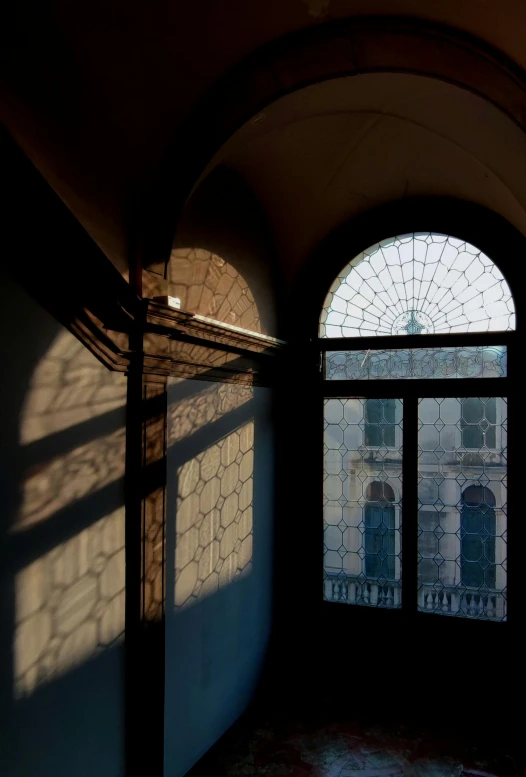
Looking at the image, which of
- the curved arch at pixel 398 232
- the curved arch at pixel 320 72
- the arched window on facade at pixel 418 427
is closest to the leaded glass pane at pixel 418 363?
the arched window on facade at pixel 418 427

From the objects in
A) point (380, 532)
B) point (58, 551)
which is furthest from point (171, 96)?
point (380, 532)

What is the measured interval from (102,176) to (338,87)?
1.28 meters

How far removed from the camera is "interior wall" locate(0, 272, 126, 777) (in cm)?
201

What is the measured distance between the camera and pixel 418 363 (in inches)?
161

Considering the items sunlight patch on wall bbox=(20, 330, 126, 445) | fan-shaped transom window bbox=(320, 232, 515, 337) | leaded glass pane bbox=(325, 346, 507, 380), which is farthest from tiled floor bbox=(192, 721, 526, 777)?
fan-shaped transom window bbox=(320, 232, 515, 337)

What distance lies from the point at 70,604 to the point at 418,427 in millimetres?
2567

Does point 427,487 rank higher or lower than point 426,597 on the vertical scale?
higher

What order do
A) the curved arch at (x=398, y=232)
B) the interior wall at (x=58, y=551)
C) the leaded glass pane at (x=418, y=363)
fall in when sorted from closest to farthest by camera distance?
the interior wall at (x=58, y=551) → the curved arch at (x=398, y=232) → the leaded glass pane at (x=418, y=363)

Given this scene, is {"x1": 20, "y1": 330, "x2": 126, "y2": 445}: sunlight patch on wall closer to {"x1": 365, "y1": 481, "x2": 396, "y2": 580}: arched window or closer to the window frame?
the window frame

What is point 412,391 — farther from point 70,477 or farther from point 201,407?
point 70,477

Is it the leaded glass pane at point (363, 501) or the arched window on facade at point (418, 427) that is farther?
the leaded glass pane at point (363, 501)

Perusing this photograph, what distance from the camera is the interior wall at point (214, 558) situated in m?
2.97

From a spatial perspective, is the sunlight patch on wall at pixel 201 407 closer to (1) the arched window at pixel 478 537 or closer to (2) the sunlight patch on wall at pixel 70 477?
(2) the sunlight patch on wall at pixel 70 477

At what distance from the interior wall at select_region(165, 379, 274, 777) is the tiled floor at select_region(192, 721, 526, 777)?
0.56 ft
